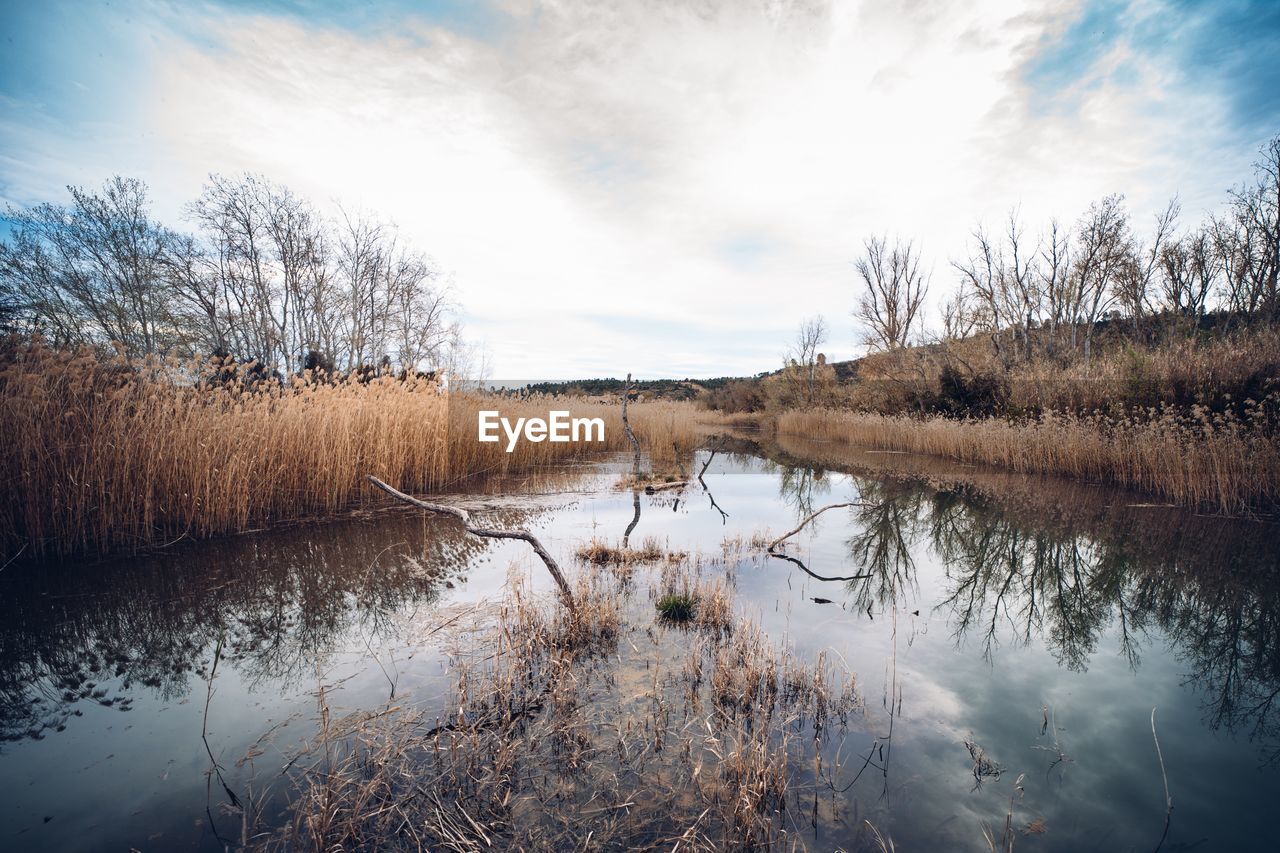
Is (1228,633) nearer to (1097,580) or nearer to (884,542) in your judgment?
(1097,580)

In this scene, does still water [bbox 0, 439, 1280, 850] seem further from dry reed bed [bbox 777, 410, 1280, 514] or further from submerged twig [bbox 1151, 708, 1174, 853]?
dry reed bed [bbox 777, 410, 1280, 514]

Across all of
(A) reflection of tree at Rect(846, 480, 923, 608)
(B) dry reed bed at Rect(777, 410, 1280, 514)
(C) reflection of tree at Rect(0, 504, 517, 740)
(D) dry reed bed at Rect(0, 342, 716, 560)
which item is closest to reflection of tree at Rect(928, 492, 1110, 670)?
(A) reflection of tree at Rect(846, 480, 923, 608)

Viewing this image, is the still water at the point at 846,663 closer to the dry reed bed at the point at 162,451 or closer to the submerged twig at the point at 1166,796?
the submerged twig at the point at 1166,796

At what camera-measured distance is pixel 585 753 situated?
260cm

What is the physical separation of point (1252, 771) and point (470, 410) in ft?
40.1

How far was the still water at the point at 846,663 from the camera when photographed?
236 centimetres

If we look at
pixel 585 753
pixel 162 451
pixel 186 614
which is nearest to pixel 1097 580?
pixel 585 753

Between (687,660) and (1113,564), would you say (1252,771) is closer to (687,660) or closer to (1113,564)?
(687,660)

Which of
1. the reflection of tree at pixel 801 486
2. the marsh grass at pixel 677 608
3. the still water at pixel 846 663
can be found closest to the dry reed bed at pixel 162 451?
the still water at pixel 846 663

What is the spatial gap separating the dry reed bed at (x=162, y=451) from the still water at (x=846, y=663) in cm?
55

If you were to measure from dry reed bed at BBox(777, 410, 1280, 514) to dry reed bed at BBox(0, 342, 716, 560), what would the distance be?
46.3 ft

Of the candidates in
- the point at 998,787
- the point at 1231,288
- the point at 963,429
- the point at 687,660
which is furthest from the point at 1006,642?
the point at 1231,288

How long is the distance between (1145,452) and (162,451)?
52.0ft

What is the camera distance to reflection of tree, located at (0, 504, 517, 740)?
3293mm
